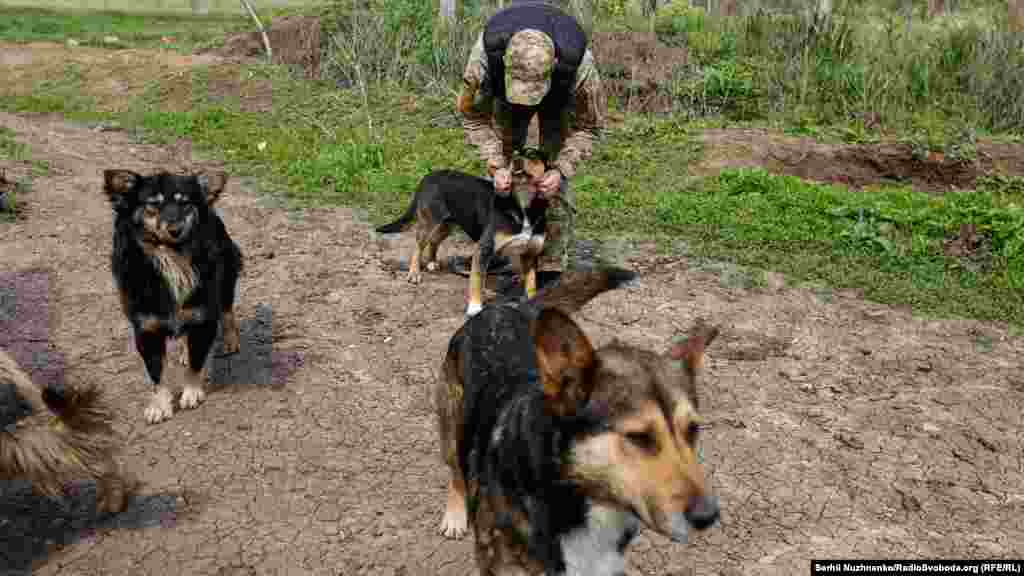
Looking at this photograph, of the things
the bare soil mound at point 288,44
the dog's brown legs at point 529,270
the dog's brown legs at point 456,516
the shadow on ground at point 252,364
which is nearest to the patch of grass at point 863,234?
the dog's brown legs at point 529,270

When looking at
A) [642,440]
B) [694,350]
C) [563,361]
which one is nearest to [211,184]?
[563,361]

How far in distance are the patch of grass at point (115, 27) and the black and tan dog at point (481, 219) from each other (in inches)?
566

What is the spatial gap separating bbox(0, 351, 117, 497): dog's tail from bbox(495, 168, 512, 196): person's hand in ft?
10.9

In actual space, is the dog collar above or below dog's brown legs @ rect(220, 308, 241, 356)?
above

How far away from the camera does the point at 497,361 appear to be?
318cm

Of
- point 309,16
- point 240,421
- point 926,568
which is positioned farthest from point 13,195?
point 309,16

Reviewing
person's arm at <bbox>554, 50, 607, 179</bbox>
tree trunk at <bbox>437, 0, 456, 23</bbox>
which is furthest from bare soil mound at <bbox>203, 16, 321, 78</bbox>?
person's arm at <bbox>554, 50, 607, 179</bbox>

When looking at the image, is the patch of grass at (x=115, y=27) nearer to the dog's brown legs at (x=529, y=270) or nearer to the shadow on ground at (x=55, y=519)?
the dog's brown legs at (x=529, y=270)

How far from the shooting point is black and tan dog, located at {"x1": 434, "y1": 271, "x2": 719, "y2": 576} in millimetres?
2289

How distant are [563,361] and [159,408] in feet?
11.2

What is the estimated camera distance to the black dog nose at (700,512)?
2.21 meters

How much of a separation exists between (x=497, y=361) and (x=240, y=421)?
2.37 meters

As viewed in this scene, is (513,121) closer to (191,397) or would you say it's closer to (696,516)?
(191,397)

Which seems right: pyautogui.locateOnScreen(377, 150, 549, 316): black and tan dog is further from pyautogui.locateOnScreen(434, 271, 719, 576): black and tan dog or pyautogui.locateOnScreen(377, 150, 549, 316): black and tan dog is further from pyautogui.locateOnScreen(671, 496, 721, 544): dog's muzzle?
pyautogui.locateOnScreen(671, 496, 721, 544): dog's muzzle
